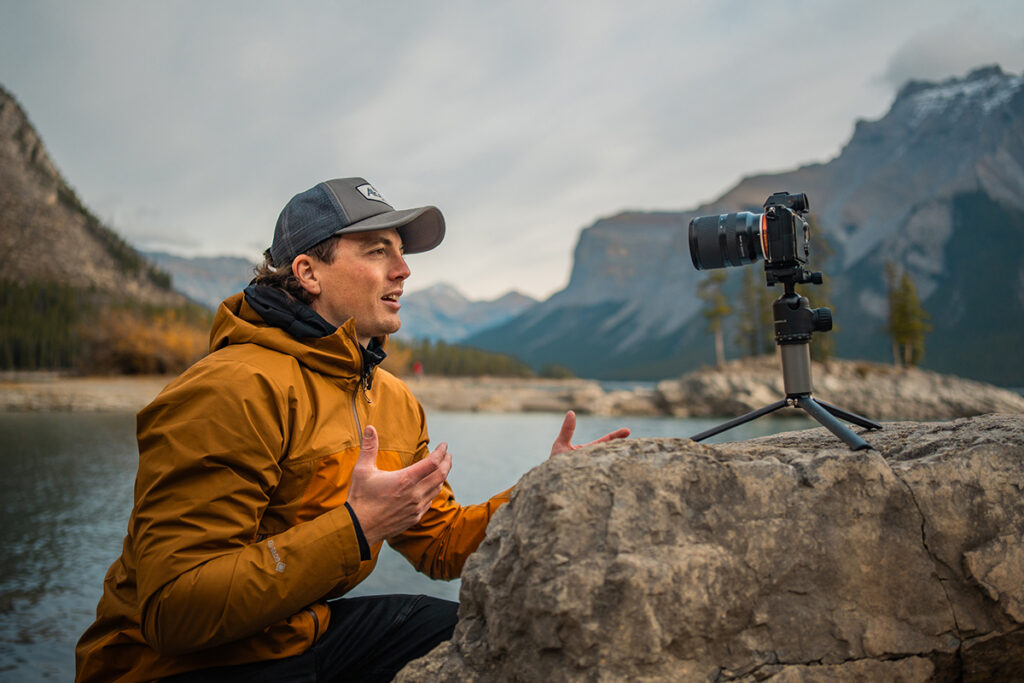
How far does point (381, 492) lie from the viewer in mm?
1694

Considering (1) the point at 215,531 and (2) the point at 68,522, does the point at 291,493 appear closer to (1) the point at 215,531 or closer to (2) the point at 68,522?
(1) the point at 215,531

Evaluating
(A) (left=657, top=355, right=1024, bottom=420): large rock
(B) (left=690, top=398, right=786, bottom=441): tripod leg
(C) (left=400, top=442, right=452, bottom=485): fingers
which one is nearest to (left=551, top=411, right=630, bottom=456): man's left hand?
(B) (left=690, top=398, right=786, bottom=441): tripod leg

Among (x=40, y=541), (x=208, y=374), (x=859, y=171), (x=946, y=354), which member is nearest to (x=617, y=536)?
(x=208, y=374)

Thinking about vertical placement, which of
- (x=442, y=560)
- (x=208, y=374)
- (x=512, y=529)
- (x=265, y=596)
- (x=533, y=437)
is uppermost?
(x=208, y=374)

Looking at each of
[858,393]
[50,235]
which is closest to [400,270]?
[858,393]

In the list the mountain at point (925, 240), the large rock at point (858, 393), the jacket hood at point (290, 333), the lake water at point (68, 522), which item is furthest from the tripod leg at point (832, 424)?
the mountain at point (925, 240)

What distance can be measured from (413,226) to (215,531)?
1389 millimetres

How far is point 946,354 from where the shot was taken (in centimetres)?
9119

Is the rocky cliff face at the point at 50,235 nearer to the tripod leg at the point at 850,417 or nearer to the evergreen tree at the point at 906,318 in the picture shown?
the evergreen tree at the point at 906,318

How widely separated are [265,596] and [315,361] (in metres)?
0.70

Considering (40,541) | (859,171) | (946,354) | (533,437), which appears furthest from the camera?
(859,171)

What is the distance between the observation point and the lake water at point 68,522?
6.04 m

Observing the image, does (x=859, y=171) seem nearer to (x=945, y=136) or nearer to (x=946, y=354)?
(x=945, y=136)

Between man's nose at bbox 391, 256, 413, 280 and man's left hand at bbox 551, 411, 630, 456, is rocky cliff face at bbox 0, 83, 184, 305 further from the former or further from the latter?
man's left hand at bbox 551, 411, 630, 456
